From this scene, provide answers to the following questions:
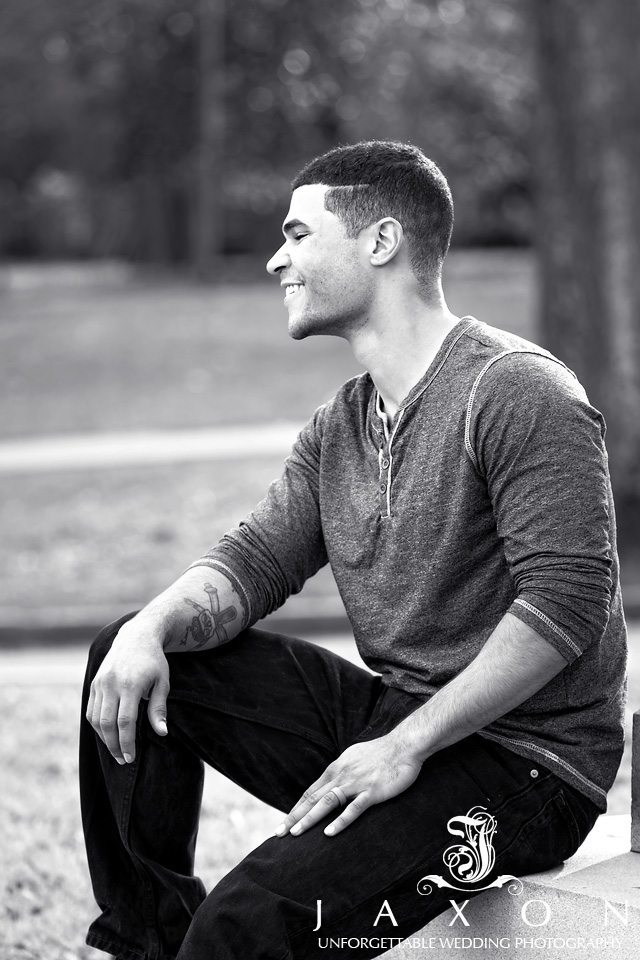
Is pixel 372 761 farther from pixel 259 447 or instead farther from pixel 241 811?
pixel 259 447

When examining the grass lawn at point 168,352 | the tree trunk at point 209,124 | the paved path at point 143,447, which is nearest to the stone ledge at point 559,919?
the paved path at point 143,447

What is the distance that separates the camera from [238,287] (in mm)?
25531

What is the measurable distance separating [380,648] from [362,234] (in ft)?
2.80

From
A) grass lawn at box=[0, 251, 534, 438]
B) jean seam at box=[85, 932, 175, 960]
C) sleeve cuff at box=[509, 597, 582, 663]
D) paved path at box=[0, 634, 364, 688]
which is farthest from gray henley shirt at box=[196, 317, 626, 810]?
grass lawn at box=[0, 251, 534, 438]

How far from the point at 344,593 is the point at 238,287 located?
75.6 feet

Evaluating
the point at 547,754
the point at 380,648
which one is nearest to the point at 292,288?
the point at 380,648

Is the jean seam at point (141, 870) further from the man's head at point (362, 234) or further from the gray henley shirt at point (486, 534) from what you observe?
the man's head at point (362, 234)

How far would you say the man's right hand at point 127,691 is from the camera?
2668 mm

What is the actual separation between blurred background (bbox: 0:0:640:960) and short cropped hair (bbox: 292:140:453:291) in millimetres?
1939

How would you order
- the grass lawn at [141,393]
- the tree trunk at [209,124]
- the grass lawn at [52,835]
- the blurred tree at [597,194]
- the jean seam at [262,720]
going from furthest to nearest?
the tree trunk at [209,124], the grass lawn at [141,393], the blurred tree at [597,194], the grass lawn at [52,835], the jean seam at [262,720]

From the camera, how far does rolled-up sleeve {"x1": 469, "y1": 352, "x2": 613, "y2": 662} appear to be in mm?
2424

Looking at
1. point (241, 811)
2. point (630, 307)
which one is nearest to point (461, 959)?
point (241, 811)

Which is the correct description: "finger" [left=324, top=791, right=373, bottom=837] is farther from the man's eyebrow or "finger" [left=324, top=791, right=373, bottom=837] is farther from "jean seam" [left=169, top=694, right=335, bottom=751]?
the man's eyebrow

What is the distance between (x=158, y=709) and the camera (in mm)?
2719
